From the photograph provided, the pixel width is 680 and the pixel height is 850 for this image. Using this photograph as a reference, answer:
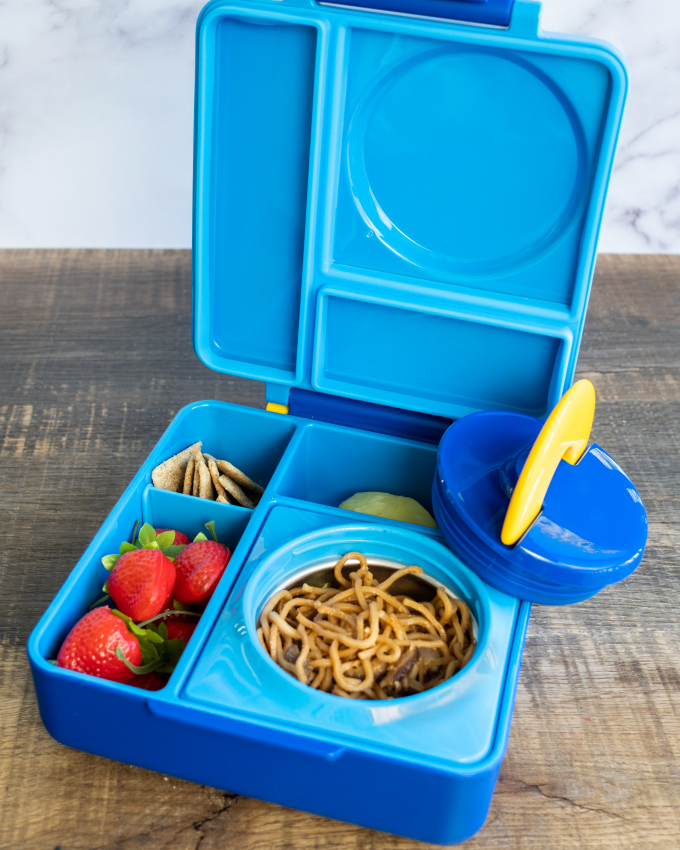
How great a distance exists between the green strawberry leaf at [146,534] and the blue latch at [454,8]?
1.94 ft

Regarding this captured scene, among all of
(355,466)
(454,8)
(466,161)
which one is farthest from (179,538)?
(454,8)

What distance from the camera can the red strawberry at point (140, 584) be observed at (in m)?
0.84

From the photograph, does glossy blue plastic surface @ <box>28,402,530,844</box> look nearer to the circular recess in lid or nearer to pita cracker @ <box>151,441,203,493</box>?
pita cracker @ <box>151,441,203,493</box>

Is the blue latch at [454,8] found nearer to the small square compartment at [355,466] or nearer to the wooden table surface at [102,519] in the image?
the small square compartment at [355,466]

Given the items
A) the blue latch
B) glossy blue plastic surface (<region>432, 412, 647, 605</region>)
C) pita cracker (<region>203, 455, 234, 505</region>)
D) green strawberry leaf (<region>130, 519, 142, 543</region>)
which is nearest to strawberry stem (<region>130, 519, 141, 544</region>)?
green strawberry leaf (<region>130, 519, 142, 543</region>)

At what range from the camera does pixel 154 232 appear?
6.07 ft

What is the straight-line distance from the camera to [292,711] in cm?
73

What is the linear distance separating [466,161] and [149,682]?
63 centimetres

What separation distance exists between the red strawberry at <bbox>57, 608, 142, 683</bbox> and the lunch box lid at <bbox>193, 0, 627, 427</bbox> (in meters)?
0.38

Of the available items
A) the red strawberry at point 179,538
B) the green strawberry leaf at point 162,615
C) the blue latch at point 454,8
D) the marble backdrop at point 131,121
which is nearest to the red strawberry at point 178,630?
the green strawberry leaf at point 162,615

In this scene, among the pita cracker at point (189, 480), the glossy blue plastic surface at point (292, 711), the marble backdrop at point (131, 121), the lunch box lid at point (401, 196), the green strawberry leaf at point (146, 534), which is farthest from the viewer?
the marble backdrop at point (131, 121)

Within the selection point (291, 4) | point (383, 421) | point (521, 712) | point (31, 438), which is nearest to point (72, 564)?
point (31, 438)

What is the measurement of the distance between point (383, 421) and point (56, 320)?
76 centimetres

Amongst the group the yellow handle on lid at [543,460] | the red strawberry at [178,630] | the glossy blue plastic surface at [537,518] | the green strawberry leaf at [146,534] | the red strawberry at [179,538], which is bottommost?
the red strawberry at [178,630]
